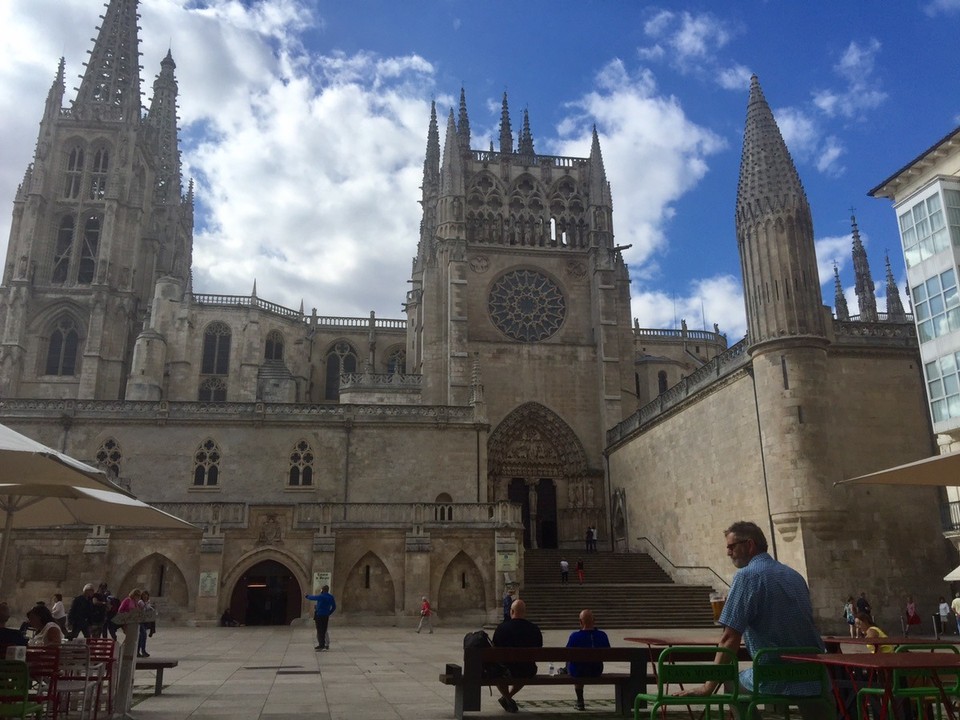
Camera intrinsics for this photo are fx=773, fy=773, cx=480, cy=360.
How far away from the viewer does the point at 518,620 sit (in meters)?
8.84

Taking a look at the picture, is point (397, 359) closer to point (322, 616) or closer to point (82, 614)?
point (322, 616)

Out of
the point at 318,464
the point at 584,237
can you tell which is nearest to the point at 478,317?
the point at 584,237

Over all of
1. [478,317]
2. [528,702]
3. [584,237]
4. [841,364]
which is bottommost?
[528,702]

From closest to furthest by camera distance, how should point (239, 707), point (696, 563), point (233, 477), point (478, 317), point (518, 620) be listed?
point (239, 707) → point (518, 620) → point (696, 563) → point (233, 477) → point (478, 317)

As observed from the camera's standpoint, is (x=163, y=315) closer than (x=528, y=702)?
No

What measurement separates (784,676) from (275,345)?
44278mm

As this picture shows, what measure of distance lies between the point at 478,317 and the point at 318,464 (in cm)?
1133

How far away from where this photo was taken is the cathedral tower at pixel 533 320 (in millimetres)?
35812

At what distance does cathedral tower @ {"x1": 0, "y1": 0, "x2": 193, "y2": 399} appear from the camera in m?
44.2

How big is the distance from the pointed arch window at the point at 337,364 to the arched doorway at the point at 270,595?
73.7ft

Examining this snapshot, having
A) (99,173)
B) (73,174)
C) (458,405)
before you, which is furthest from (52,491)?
(73,174)

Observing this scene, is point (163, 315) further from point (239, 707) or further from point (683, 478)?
point (239, 707)

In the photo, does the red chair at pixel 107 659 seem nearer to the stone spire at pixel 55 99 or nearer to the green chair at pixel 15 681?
the green chair at pixel 15 681

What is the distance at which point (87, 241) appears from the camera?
48656mm
